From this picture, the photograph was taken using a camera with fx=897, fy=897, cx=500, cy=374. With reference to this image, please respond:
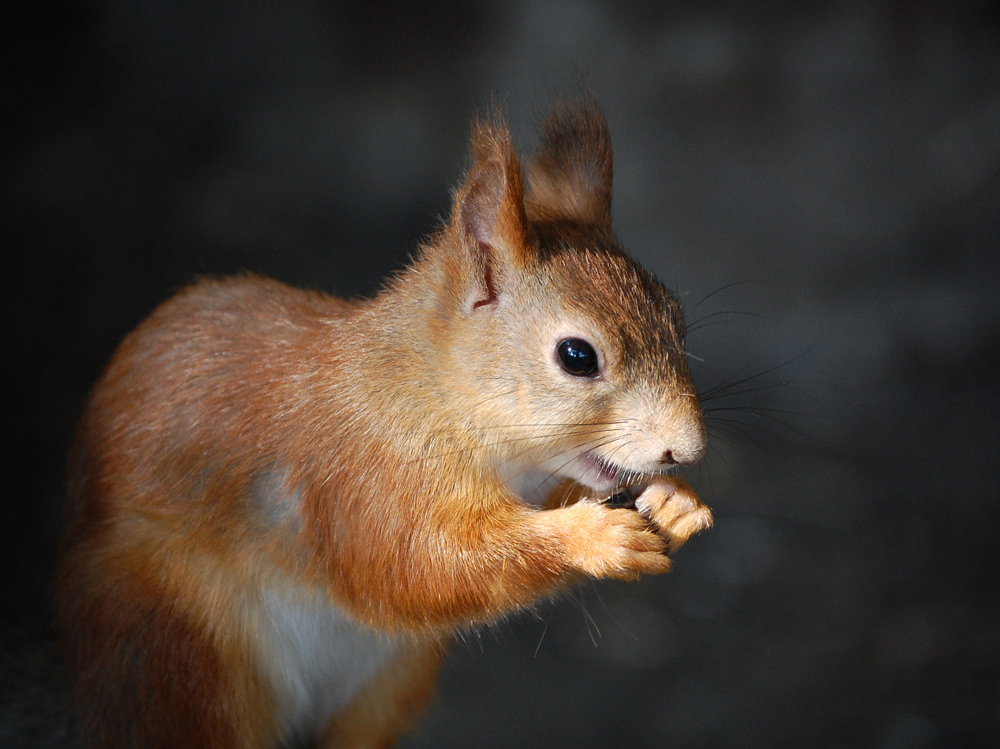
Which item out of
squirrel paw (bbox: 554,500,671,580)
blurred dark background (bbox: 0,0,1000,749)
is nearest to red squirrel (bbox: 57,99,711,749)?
squirrel paw (bbox: 554,500,671,580)

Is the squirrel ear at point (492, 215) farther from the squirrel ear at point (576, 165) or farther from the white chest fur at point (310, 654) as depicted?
the white chest fur at point (310, 654)

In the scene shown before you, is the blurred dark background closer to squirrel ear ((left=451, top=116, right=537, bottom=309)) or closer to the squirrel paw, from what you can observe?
squirrel ear ((left=451, top=116, right=537, bottom=309))

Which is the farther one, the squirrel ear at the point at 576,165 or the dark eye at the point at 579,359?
the squirrel ear at the point at 576,165

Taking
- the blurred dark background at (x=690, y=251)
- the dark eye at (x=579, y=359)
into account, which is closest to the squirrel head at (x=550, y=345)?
the dark eye at (x=579, y=359)

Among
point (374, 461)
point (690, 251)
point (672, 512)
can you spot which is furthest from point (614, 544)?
point (690, 251)

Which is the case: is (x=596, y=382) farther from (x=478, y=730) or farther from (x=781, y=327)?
(x=781, y=327)

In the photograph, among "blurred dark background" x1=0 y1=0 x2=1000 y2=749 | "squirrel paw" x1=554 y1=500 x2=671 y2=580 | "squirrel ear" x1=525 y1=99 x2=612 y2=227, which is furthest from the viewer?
"blurred dark background" x1=0 y1=0 x2=1000 y2=749
